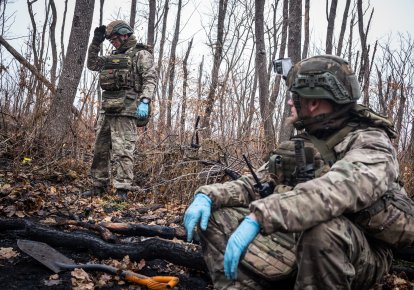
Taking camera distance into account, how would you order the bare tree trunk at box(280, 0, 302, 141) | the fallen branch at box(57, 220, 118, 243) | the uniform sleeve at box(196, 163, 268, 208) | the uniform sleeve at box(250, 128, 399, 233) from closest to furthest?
1. the uniform sleeve at box(250, 128, 399, 233)
2. the uniform sleeve at box(196, 163, 268, 208)
3. the fallen branch at box(57, 220, 118, 243)
4. the bare tree trunk at box(280, 0, 302, 141)

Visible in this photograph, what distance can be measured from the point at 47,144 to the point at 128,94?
A: 1.59m

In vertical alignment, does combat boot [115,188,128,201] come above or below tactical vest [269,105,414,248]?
below

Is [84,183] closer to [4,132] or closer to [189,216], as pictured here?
[4,132]

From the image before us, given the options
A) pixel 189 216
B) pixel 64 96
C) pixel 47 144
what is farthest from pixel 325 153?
pixel 64 96

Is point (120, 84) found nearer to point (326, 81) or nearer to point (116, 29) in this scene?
point (116, 29)

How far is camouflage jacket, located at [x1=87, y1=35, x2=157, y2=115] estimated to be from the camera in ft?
16.0

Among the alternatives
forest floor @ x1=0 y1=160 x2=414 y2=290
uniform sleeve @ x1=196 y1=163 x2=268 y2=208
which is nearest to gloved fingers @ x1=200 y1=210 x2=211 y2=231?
uniform sleeve @ x1=196 y1=163 x2=268 y2=208

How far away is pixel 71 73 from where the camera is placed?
6234mm

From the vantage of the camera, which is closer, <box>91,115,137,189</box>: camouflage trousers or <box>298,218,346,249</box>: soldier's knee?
<box>298,218,346,249</box>: soldier's knee

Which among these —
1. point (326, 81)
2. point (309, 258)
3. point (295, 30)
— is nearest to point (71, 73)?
point (295, 30)

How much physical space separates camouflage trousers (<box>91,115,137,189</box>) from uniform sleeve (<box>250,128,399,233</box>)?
345 cm

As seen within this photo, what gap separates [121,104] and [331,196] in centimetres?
372

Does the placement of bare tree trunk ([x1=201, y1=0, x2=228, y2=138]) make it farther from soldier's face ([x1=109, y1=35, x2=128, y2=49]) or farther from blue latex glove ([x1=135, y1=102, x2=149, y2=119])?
soldier's face ([x1=109, y1=35, x2=128, y2=49])

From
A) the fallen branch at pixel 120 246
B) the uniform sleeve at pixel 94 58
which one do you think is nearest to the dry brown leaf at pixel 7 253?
the fallen branch at pixel 120 246
